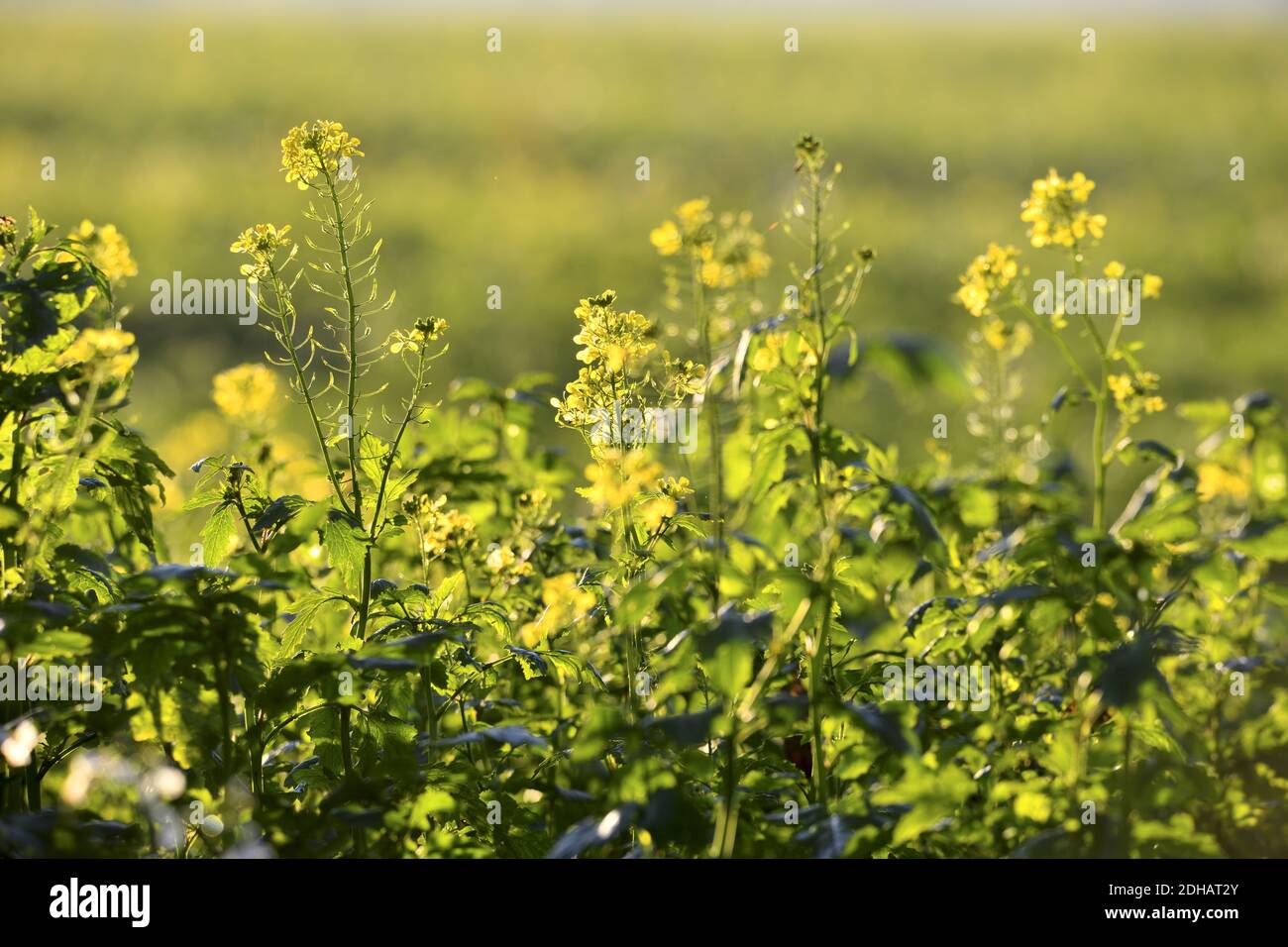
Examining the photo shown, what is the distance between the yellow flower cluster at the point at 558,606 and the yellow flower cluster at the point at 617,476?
0.25m

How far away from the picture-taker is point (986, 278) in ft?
A: 10.9

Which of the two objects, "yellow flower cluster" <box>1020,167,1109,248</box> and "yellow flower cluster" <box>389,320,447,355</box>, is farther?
"yellow flower cluster" <box>1020,167,1109,248</box>

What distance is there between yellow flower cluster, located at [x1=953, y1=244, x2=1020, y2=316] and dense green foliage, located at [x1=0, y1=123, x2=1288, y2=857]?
1 cm

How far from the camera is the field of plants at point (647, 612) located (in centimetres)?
240

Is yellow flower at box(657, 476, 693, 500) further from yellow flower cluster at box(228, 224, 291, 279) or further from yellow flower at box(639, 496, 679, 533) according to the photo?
yellow flower cluster at box(228, 224, 291, 279)

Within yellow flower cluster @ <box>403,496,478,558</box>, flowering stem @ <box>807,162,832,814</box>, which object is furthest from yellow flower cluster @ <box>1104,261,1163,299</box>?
yellow flower cluster @ <box>403,496,478,558</box>

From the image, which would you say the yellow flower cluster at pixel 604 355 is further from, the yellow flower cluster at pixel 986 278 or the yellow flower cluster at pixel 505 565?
the yellow flower cluster at pixel 986 278

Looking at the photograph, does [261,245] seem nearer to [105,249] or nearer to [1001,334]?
[105,249]

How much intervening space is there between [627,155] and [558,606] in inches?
707

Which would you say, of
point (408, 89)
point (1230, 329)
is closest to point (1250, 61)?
point (1230, 329)

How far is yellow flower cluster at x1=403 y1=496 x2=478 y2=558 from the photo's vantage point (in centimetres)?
325
